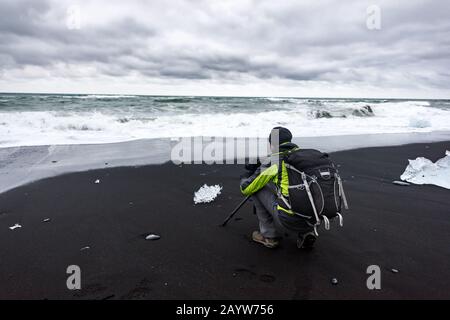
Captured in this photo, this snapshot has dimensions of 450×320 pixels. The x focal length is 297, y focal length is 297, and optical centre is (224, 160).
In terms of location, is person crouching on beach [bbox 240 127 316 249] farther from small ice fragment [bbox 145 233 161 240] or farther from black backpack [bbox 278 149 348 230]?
small ice fragment [bbox 145 233 161 240]

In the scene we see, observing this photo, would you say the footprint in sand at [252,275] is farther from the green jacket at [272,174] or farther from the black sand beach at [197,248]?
the green jacket at [272,174]

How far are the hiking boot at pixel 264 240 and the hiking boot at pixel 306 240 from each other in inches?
10.3

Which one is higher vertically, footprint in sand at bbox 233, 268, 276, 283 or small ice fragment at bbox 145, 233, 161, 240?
small ice fragment at bbox 145, 233, 161, 240

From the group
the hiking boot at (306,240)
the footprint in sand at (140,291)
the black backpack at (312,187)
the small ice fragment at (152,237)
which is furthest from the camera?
the small ice fragment at (152,237)

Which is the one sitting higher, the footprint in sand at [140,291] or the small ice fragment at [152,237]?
the small ice fragment at [152,237]

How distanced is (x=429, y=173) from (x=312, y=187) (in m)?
4.50

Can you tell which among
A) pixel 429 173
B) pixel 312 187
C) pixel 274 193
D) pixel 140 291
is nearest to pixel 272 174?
pixel 274 193

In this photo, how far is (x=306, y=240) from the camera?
338 centimetres


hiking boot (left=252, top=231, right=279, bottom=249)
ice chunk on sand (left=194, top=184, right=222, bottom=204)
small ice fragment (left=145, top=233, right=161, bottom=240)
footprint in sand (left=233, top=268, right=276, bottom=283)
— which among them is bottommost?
footprint in sand (left=233, top=268, right=276, bottom=283)

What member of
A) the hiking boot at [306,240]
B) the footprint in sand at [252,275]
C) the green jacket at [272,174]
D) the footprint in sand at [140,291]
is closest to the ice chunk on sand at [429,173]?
the hiking boot at [306,240]

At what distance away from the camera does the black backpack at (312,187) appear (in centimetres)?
278

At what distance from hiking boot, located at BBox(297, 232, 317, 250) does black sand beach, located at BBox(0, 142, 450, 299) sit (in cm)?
8

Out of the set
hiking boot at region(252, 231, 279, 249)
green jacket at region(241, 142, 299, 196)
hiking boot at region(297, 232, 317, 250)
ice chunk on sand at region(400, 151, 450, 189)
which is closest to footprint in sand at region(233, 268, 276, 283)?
hiking boot at region(252, 231, 279, 249)

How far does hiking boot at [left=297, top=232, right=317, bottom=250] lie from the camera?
334cm
